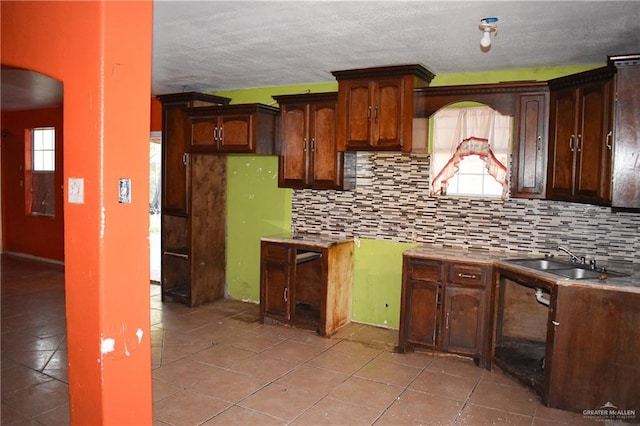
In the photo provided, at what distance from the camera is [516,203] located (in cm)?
458

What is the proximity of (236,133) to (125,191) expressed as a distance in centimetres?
317

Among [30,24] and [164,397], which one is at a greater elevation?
[30,24]

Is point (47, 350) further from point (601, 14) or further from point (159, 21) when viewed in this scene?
point (601, 14)

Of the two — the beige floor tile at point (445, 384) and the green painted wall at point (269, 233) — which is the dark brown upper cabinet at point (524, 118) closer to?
the green painted wall at point (269, 233)

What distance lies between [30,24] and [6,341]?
132 inches

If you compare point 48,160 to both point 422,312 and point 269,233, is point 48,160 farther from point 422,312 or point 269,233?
point 422,312

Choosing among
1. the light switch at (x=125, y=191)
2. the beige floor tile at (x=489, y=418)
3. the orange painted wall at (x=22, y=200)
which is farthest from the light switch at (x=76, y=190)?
the orange painted wall at (x=22, y=200)

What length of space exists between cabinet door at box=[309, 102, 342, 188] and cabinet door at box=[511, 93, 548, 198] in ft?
5.64

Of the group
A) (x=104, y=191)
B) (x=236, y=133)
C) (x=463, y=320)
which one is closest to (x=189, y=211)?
(x=236, y=133)

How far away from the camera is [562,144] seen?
398 centimetres

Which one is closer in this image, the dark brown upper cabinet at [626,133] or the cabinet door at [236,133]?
the dark brown upper cabinet at [626,133]

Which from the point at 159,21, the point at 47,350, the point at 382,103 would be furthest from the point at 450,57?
the point at 47,350

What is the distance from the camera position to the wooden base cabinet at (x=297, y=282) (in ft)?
16.2

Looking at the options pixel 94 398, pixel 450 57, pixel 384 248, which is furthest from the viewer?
pixel 384 248
